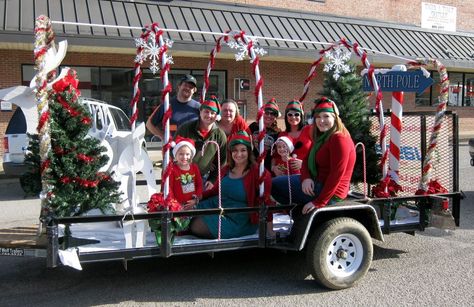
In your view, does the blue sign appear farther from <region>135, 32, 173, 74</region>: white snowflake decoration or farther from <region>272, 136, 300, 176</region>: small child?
<region>135, 32, 173, 74</region>: white snowflake decoration

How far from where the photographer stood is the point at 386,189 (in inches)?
199

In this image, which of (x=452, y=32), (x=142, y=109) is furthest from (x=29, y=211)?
(x=452, y=32)

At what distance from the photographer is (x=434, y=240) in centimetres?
612

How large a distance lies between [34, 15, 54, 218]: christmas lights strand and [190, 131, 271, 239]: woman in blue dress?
1.40m

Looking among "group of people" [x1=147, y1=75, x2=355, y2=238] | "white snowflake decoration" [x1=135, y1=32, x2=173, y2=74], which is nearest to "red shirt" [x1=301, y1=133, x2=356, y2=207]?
"group of people" [x1=147, y1=75, x2=355, y2=238]

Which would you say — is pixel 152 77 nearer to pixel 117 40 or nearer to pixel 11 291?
pixel 117 40

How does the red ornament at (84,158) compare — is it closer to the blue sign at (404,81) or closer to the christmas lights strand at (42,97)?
the christmas lights strand at (42,97)

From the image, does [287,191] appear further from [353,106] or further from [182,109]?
[353,106]

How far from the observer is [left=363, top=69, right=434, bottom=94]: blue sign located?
5.45 meters

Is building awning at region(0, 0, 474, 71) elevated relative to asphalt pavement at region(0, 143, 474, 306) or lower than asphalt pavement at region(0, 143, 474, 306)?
elevated

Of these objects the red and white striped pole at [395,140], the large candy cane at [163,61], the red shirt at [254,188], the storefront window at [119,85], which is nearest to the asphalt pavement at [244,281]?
the red shirt at [254,188]

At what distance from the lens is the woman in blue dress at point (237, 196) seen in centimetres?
447

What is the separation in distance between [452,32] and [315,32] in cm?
989

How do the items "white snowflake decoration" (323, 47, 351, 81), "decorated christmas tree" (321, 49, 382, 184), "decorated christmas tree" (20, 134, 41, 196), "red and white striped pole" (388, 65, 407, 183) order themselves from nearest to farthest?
"decorated christmas tree" (20, 134, 41, 196) < "white snowflake decoration" (323, 47, 351, 81) < "decorated christmas tree" (321, 49, 382, 184) < "red and white striped pole" (388, 65, 407, 183)
